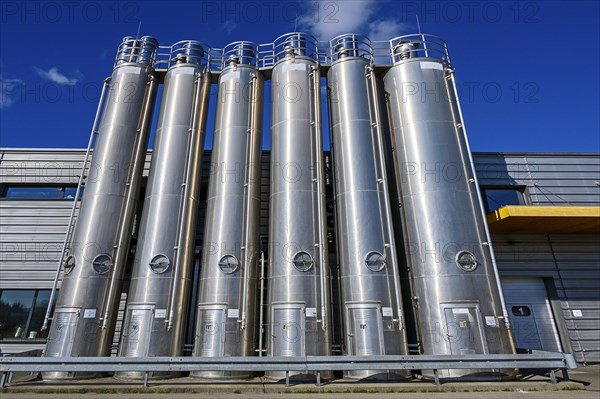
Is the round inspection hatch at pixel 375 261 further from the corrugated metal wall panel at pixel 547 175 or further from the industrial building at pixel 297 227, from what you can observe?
the corrugated metal wall panel at pixel 547 175

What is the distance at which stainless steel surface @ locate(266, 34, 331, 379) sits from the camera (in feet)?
37.8

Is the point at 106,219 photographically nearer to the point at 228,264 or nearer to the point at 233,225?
the point at 233,225

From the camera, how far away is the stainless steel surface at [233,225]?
468 inches

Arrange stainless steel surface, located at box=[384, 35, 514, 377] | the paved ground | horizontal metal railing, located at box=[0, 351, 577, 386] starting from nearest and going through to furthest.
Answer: the paved ground
horizontal metal railing, located at box=[0, 351, 577, 386]
stainless steel surface, located at box=[384, 35, 514, 377]

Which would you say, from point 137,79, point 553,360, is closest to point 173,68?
point 137,79

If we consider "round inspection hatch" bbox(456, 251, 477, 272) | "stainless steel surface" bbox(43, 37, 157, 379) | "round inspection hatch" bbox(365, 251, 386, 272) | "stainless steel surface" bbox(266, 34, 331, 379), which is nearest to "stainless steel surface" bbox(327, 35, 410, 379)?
"round inspection hatch" bbox(365, 251, 386, 272)

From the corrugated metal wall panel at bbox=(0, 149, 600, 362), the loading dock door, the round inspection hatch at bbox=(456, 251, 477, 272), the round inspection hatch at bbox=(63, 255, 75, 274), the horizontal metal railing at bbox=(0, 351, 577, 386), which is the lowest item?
the horizontal metal railing at bbox=(0, 351, 577, 386)

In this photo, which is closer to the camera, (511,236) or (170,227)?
(170,227)

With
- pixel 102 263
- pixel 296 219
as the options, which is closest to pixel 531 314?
pixel 296 219

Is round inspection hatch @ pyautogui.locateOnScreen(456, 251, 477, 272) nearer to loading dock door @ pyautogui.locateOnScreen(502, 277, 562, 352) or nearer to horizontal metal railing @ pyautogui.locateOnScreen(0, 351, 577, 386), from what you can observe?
horizontal metal railing @ pyautogui.locateOnScreen(0, 351, 577, 386)

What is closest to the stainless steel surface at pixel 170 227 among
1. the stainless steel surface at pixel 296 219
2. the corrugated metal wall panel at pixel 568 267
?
the stainless steel surface at pixel 296 219

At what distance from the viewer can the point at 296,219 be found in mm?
12883

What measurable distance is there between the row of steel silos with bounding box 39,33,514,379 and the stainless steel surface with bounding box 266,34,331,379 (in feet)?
0.16

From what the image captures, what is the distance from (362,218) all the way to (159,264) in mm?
7431
